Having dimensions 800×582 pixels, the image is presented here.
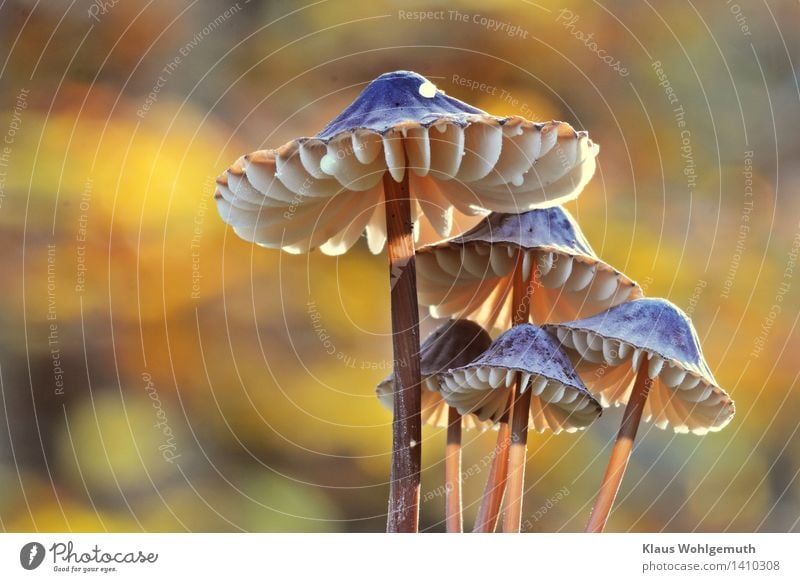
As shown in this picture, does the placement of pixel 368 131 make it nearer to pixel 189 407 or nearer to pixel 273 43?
pixel 273 43

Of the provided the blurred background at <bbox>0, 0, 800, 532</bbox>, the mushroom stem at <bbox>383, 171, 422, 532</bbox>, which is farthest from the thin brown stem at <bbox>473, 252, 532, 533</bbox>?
the blurred background at <bbox>0, 0, 800, 532</bbox>

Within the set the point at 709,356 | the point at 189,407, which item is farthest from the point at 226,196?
the point at 709,356

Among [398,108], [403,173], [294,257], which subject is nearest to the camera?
[398,108]

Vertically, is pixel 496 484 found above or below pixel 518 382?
below

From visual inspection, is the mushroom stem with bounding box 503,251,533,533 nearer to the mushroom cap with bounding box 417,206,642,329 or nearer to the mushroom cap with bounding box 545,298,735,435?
the mushroom cap with bounding box 545,298,735,435

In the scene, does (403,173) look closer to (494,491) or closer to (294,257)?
(494,491)

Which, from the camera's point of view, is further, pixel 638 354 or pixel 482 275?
pixel 482 275

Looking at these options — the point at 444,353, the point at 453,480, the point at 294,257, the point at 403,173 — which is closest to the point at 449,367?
the point at 444,353
